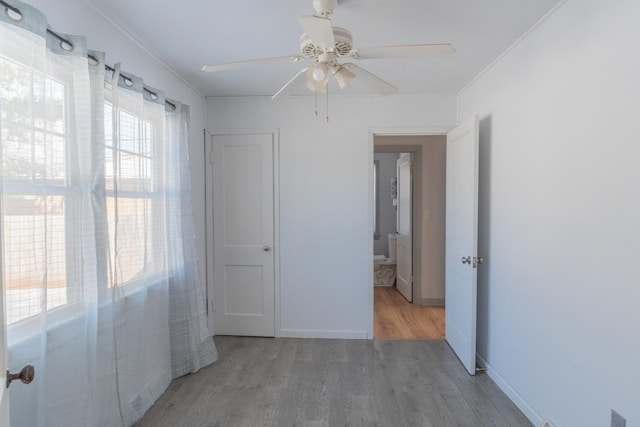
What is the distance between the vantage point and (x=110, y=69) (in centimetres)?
189

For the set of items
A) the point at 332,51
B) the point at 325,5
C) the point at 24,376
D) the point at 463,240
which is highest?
the point at 325,5

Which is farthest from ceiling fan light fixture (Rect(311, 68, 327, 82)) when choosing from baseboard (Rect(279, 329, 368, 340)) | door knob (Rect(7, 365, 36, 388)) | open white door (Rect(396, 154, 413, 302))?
open white door (Rect(396, 154, 413, 302))

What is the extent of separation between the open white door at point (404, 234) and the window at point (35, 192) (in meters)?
3.81

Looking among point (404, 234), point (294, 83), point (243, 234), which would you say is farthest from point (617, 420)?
point (404, 234)

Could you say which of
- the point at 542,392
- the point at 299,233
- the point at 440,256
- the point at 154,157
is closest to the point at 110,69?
the point at 154,157

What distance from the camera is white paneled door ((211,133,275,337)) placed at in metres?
3.33

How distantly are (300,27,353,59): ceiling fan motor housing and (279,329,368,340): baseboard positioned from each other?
2.60 metres

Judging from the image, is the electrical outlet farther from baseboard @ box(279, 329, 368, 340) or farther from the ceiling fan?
baseboard @ box(279, 329, 368, 340)

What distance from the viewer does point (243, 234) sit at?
133 inches

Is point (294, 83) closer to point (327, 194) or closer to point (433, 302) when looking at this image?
point (327, 194)

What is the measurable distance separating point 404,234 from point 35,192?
4.23m

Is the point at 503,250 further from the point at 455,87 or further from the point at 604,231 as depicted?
the point at 455,87

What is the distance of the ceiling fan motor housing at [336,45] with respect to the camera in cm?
150

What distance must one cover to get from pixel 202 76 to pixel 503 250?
272cm
